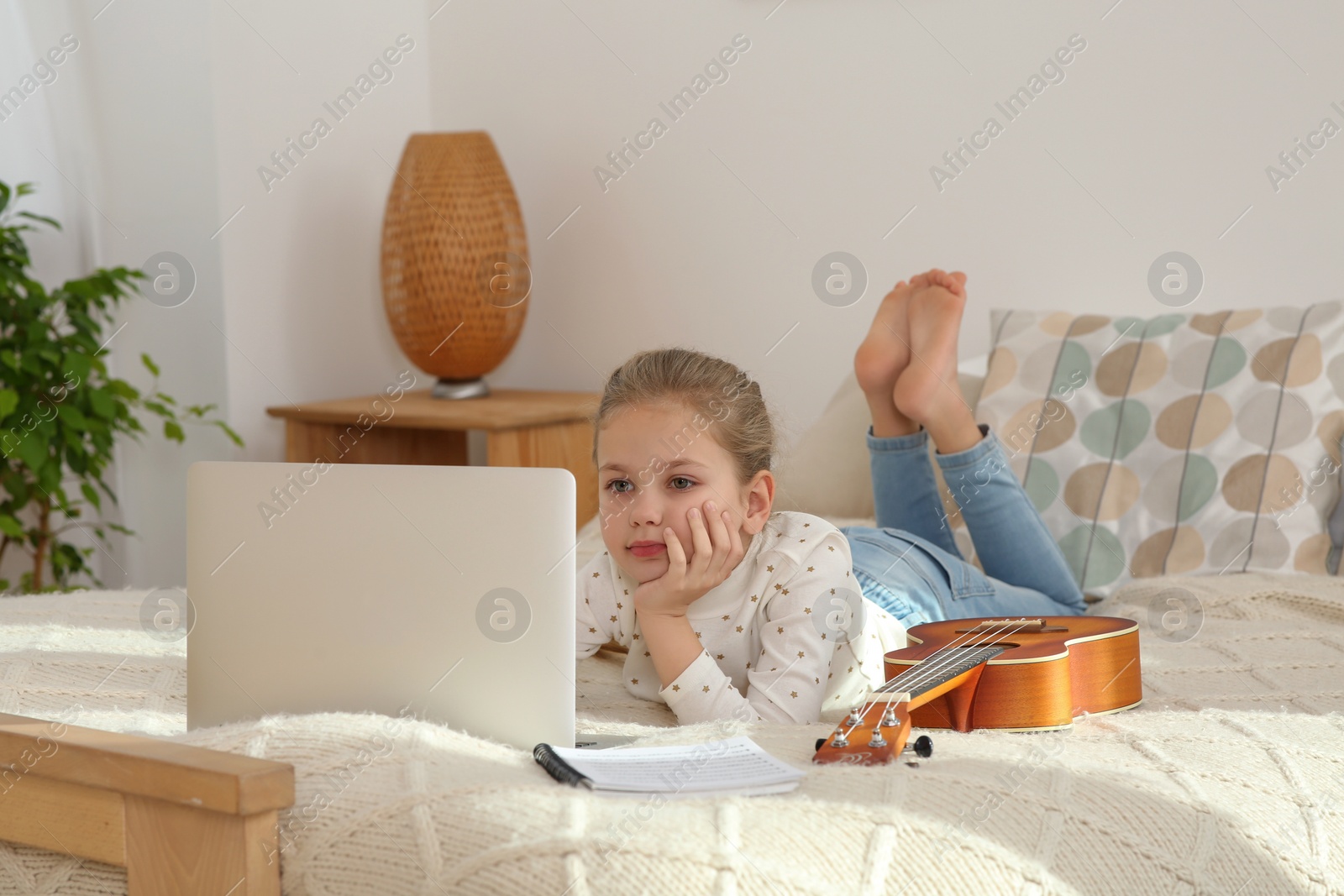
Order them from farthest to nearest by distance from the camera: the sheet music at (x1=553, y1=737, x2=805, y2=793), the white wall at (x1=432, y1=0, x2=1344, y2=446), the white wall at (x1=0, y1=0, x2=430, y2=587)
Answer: the white wall at (x1=0, y1=0, x2=430, y2=587), the white wall at (x1=432, y1=0, x2=1344, y2=446), the sheet music at (x1=553, y1=737, x2=805, y2=793)

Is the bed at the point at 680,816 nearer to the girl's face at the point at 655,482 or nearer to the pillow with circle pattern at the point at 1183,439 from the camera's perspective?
the girl's face at the point at 655,482

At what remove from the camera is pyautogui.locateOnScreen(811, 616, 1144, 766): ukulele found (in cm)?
92

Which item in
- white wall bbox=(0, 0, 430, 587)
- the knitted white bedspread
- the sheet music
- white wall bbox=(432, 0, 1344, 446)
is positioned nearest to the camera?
the knitted white bedspread

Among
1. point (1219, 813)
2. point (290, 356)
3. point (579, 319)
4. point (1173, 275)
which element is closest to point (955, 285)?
point (1173, 275)

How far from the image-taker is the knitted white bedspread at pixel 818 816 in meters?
0.71

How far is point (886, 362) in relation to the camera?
166 centimetres

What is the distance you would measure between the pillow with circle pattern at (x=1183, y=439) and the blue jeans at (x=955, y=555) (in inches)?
2.3

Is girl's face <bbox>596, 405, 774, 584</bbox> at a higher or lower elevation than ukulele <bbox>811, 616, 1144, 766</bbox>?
higher

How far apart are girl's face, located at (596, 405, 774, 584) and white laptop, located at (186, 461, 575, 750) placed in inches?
11.1

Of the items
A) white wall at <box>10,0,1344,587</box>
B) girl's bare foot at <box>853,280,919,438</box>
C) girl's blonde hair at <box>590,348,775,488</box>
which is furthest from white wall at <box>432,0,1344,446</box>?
girl's blonde hair at <box>590,348,775,488</box>

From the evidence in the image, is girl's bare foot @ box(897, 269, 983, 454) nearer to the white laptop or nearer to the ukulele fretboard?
the ukulele fretboard

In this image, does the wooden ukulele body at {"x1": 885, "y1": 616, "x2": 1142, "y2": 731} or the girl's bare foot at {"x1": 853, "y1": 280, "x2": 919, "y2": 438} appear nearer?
the wooden ukulele body at {"x1": 885, "y1": 616, "x2": 1142, "y2": 731}

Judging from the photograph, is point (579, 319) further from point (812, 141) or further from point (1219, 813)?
point (1219, 813)

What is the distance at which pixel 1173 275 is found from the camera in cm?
220
